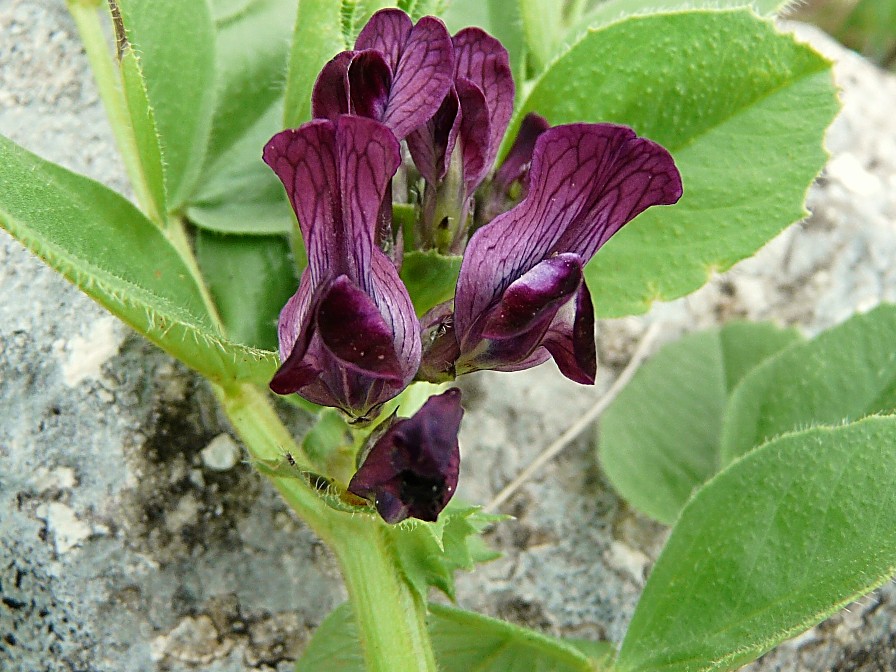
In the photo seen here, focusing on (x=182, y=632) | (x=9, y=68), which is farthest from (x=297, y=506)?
(x=9, y=68)

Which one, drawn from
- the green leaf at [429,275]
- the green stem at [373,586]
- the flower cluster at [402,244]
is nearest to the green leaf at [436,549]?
the green stem at [373,586]

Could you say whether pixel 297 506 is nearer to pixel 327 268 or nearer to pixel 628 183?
pixel 327 268

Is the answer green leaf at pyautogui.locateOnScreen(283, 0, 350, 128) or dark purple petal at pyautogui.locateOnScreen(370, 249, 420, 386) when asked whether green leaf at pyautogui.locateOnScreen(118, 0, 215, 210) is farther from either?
dark purple petal at pyautogui.locateOnScreen(370, 249, 420, 386)

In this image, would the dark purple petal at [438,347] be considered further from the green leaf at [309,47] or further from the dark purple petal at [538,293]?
the green leaf at [309,47]

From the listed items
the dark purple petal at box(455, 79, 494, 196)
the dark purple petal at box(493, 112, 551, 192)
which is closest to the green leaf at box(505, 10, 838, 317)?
the dark purple petal at box(493, 112, 551, 192)

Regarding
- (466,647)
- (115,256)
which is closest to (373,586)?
(466,647)
